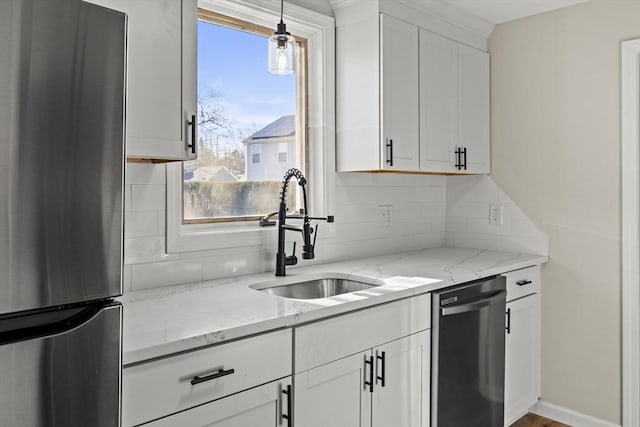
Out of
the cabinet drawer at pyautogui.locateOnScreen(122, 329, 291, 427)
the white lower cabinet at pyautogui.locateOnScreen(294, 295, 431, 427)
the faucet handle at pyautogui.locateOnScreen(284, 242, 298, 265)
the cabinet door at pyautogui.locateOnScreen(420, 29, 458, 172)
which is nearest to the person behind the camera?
the cabinet drawer at pyautogui.locateOnScreen(122, 329, 291, 427)

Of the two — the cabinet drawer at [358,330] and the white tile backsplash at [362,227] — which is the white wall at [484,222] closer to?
the white tile backsplash at [362,227]

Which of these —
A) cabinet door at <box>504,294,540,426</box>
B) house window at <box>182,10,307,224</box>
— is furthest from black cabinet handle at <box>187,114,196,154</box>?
cabinet door at <box>504,294,540,426</box>

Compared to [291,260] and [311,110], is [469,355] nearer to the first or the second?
[291,260]

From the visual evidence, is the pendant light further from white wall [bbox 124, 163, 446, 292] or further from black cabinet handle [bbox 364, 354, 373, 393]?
black cabinet handle [bbox 364, 354, 373, 393]

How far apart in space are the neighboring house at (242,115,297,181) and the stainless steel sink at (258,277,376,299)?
0.58 m

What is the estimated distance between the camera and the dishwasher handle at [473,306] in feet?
7.46

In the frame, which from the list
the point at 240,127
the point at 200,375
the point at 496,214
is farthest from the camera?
the point at 496,214

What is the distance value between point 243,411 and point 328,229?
1354 millimetres

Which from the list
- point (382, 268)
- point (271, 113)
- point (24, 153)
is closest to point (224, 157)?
point (271, 113)

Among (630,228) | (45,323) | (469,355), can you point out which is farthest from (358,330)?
(630,228)

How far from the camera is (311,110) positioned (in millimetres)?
2771

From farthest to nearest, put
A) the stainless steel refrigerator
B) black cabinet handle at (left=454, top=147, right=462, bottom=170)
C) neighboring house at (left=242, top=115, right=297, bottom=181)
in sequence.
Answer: black cabinet handle at (left=454, top=147, right=462, bottom=170), neighboring house at (left=242, top=115, right=297, bottom=181), the stainless steel refrigerator

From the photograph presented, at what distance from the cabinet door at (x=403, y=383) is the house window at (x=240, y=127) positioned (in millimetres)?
954

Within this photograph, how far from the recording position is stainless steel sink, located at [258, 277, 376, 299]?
2346mm
